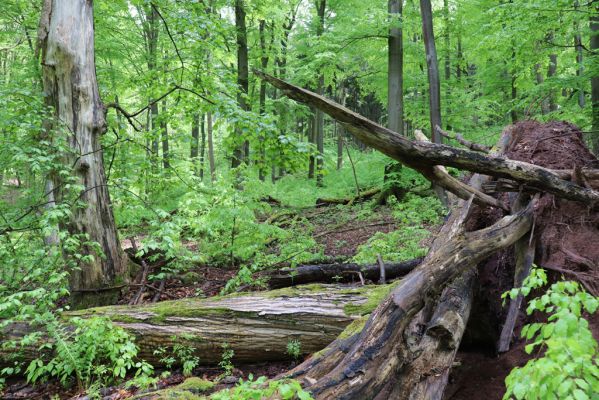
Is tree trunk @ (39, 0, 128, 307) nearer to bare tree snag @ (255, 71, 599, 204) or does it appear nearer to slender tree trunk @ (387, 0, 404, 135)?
bare tree snag @ (255, 71, 599, 204)

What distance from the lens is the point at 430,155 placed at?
3.18 meters

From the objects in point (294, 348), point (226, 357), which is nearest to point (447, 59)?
point (294, 348)

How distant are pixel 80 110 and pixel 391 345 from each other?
18.0 ft

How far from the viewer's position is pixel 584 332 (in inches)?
63.7

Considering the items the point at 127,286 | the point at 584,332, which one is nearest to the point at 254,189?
the point at 127,286

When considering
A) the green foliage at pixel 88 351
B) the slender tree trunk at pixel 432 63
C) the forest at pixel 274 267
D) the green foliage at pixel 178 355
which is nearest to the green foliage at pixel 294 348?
the forest at pixel 274 267

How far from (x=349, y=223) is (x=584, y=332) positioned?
948 cm

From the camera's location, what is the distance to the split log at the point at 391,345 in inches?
94.6

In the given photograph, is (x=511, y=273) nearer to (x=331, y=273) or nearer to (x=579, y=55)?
(x=331, y=273)

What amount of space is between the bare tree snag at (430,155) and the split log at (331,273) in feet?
7.98

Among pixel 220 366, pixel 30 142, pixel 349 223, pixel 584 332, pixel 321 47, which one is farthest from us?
pixel 321 47

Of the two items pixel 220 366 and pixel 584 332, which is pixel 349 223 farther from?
pixel 584 332

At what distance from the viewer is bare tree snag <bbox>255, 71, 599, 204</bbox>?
309 cm

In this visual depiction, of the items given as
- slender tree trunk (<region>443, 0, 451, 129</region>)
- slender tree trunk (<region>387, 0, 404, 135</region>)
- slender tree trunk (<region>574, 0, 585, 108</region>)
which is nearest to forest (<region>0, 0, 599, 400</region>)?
slender tree trunk (<region>574, 0, 585, 108</region>)
